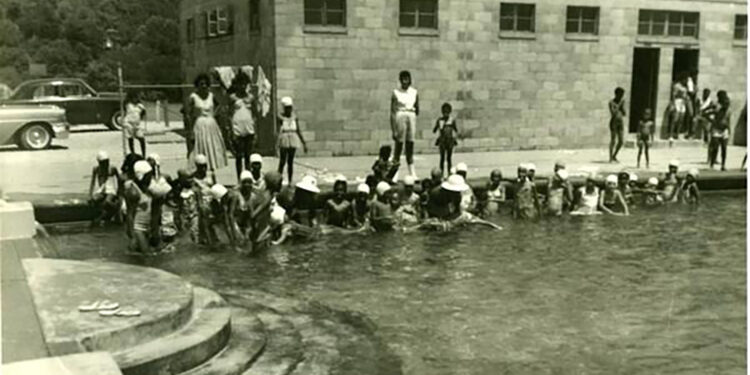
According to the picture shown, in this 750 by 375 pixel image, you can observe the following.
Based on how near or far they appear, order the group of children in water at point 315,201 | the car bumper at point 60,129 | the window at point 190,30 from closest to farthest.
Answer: the group of children in water at point 315,201 → the car bumper at point 60,129 → the window at point 190,30

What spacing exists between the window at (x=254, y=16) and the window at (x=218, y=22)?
1522 millimetres

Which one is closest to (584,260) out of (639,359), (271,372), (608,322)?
(608,322)

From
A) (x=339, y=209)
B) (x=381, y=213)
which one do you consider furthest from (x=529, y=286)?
(x=339, y=209)

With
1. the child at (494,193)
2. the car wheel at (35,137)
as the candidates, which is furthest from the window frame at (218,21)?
the child at (494,193)

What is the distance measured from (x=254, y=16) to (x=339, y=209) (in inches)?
305

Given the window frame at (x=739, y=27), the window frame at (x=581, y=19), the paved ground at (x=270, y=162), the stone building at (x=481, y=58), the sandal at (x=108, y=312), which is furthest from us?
the window frame at (x=739, y=27)

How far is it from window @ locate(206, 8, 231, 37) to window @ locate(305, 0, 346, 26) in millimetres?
3171

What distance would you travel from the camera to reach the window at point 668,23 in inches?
773

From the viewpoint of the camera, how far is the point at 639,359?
259 inches

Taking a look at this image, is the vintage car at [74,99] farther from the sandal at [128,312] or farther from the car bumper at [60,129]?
the sandal at [128,312]

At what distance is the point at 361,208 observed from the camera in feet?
36.8

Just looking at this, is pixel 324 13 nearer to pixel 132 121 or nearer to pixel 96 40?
pixel 132 121

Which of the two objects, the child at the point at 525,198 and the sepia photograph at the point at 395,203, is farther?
the child at the point at 525,198

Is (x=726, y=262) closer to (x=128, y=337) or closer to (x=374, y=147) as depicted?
(x=128, y=337)
